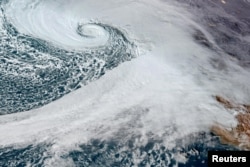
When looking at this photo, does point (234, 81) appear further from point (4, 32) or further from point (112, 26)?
point (4, 32)

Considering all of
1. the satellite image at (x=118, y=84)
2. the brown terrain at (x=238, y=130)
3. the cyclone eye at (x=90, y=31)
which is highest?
the cyclone eye at (x=90, y=31)

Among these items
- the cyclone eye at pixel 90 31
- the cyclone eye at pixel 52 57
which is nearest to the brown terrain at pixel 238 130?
the cyclone eye at pixel 52 57

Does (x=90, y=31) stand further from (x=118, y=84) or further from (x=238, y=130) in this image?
(x=238, y=130)

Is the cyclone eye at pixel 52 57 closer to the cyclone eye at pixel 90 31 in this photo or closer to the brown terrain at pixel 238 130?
the cyclone eye at pixel 90 31

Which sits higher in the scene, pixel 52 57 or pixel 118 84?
pixel 52 57

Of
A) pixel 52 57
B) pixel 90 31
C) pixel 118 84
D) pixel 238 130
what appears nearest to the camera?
pixel 238 130

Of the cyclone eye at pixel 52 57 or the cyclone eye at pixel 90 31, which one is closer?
the cyclone eye at pixel 52 57

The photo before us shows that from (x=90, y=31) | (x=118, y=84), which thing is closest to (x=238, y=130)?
(x=118, y=84)
